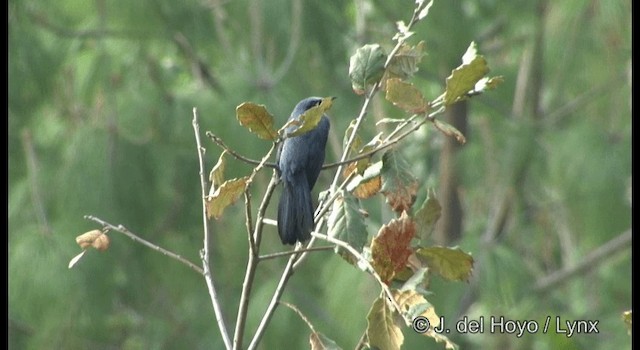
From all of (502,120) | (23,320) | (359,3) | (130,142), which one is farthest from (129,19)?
(502,120)

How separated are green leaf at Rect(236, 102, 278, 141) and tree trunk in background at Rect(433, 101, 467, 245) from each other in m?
3.87

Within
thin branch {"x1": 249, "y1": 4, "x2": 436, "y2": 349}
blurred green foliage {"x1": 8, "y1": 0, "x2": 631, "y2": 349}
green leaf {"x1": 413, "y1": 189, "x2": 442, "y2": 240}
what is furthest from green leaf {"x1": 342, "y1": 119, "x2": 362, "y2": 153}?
blurred green foliage {"x1": 8, "y1": 0, "x2": 631, "y2": 349}

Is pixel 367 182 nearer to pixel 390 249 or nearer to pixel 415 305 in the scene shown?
pixel 390 249

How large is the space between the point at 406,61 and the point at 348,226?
11.8 inches

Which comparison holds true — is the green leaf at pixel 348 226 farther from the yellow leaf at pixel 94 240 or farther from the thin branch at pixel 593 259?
the thin branch at pixel 593 259

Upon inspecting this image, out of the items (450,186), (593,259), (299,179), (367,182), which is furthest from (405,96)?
(450,186)

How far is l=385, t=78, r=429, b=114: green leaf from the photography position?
165 cm

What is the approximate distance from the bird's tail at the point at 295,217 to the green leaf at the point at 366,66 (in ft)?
1.22

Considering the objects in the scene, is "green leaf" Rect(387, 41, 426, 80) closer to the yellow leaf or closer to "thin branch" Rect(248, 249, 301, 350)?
"thin branch" Rect(248, 249, 301, 350)

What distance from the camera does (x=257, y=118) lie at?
1.58 metres

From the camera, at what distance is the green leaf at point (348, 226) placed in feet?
5.15

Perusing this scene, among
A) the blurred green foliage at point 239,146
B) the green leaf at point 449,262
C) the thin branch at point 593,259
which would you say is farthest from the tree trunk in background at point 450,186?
the green leaf at point 449,262

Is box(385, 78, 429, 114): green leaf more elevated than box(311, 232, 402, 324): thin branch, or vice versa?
box(385, 78, 429, 114): green leaf

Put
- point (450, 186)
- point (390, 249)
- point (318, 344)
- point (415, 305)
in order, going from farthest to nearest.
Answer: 1. point (450, 186)
2. point (318, 344)
3. point (390, 249)
4. point (415, 305)
